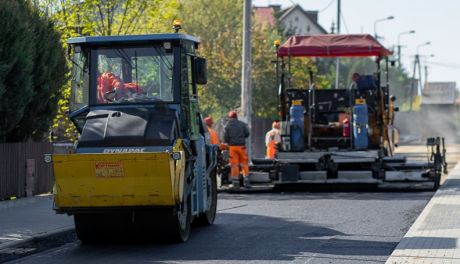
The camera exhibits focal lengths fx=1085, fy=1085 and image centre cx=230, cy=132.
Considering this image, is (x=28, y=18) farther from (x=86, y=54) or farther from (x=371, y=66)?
(x=371, y=66)

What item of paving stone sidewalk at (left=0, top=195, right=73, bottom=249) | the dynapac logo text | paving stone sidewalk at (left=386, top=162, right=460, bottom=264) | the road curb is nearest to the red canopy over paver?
paving stone sidewalk at (left=386, top=162, right=460, bottom=264)

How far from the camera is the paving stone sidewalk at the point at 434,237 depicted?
11.7 meters

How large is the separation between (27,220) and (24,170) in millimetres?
4360

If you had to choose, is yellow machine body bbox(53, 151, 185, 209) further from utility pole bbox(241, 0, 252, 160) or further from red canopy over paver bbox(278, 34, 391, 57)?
utility pole bbox(241, 0, 252, 160)

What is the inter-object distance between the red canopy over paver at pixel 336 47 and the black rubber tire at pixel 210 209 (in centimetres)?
841

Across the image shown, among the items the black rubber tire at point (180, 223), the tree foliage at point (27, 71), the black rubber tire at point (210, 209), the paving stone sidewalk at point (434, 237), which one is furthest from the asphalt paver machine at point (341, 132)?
the black rubber tire at point (180, 223)

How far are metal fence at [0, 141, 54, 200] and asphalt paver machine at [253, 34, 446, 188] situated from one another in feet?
15.8

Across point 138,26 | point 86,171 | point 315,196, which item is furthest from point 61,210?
point 138,26

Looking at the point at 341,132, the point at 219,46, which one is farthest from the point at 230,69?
the point at 341,132

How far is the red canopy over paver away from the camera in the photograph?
23812 millimetres

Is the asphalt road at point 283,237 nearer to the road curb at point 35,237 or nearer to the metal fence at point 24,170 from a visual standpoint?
the road curb at point 35,237

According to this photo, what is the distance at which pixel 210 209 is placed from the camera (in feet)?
52.1

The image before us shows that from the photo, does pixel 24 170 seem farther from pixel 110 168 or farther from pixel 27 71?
pixel 110 168

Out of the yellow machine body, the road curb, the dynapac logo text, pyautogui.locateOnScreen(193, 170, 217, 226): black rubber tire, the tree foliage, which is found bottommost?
the road curb
